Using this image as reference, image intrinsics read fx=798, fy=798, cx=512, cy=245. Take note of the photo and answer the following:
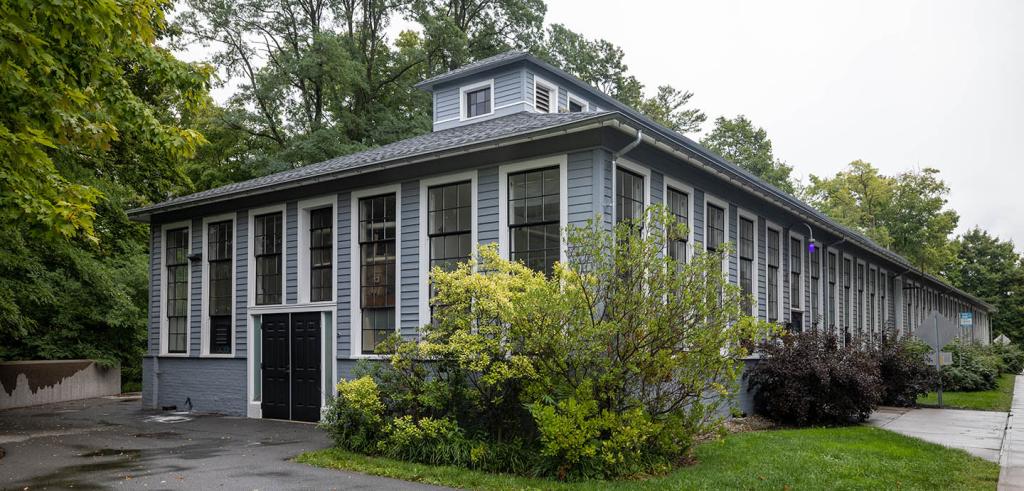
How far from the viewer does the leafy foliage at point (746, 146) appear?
41184 mm

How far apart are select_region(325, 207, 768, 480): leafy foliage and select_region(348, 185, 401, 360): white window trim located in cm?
338

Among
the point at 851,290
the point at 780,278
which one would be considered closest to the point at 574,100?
the point at 780,278

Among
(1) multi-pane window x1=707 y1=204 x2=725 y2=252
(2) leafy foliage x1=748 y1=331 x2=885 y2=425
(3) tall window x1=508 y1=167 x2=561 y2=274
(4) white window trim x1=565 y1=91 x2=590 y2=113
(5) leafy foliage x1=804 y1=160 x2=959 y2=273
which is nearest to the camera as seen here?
(3) tall window x1=508 y1=167 x2=561 y2=274

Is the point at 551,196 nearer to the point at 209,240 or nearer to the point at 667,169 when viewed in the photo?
the point at 667,169

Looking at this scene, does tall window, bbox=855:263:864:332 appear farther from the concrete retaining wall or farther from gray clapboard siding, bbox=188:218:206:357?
the concrete retaining wall

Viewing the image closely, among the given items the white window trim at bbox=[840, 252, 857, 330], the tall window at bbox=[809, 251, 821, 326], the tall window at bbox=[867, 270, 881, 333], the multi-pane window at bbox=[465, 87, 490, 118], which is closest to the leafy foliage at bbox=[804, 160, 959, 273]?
the tall window at bbox=[867, 270, 881, 333]

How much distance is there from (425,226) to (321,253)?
2841 millimetres

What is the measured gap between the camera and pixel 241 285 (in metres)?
16.2

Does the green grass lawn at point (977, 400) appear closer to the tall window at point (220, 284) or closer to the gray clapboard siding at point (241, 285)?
the gray clapboard siding at point (241, 285)

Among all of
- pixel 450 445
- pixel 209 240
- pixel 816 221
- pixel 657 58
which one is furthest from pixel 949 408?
pixel 657 58

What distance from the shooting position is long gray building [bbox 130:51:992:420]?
39.1 feet

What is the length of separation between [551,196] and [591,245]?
2.41 meters

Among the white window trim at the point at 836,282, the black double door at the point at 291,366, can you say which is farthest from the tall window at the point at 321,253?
the white window trim at the point at 836,282

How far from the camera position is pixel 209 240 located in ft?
56.1
